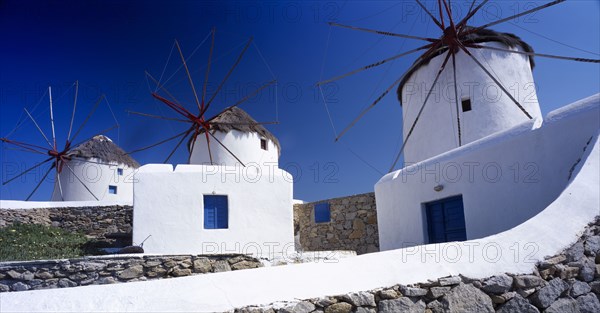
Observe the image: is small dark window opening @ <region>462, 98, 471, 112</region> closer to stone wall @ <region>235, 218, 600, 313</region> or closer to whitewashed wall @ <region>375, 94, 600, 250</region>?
whitewashed wall @ <region>375, 94, 600, 250</region>

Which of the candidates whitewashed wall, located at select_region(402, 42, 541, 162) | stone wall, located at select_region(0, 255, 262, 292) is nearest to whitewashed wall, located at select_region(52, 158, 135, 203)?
stone wall, located at select_region(0, 255, 262, 292)

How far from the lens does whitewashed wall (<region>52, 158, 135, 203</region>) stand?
2231cm

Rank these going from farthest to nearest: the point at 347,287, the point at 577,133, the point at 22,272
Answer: the point at 22,272 < the point at 577,133 < the point at 347,287

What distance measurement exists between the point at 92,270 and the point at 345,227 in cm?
796

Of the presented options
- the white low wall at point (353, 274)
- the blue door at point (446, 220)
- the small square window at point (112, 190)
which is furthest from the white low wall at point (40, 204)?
the white low wall at point (353, 274)

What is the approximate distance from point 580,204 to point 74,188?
2278 centimetres

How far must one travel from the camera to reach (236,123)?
16672 mm

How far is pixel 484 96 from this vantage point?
36.7ft

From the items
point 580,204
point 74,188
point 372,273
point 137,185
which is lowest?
point 372,273

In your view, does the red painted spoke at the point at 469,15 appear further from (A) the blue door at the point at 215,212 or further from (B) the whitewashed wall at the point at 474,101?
(A) the blue door at the point at 215,212

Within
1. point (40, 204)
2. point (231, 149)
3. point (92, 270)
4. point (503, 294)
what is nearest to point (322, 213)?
point (231, 149)

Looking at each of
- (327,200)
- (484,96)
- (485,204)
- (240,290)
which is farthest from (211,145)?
(240,290)

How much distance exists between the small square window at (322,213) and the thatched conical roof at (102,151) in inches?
512

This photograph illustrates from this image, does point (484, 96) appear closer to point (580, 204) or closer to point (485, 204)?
point (485, 204)
